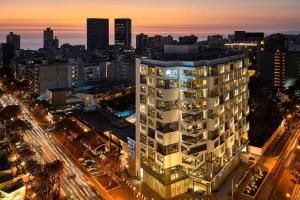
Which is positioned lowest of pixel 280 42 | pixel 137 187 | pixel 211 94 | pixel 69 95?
pixel 137 187

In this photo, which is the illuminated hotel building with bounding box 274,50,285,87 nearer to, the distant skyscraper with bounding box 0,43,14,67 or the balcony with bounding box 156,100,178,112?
the balcony with bounding box 156,100,178,112

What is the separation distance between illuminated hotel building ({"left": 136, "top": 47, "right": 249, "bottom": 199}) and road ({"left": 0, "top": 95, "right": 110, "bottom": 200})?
717 cm

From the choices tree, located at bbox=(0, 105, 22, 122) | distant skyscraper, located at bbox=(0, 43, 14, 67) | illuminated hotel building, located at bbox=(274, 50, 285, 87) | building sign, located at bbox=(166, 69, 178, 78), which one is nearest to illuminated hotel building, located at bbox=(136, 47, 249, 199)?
building sign, located at bbox=(166, 69, 178, 78)

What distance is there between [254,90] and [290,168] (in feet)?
157

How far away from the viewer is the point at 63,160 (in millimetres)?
47375

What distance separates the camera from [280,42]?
128m

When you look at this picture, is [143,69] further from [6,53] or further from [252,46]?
[6,53]

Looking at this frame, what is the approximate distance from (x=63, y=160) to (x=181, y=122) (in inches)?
798

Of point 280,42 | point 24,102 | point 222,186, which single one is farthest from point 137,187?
point 280,42

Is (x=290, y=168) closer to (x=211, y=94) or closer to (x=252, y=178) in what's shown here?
(x=252, y=178)

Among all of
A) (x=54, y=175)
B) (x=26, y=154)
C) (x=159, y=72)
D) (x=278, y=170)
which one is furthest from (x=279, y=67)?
(x=54, y=175)

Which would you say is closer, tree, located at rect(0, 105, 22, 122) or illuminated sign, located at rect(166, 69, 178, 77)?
illuminated sign, located at rect(166, 69, 178, 77)

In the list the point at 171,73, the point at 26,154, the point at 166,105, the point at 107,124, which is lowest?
Answer: the point at 26,154

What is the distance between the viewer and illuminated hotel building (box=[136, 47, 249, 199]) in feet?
119
